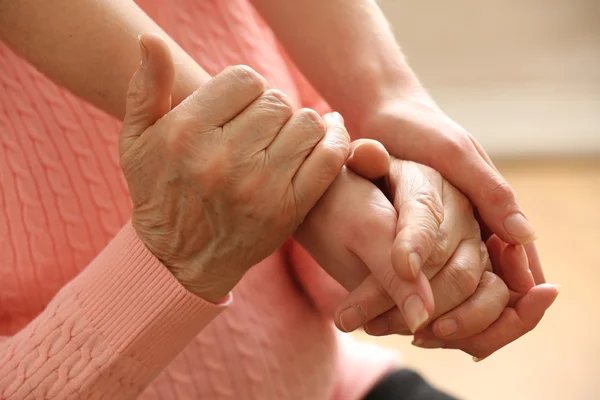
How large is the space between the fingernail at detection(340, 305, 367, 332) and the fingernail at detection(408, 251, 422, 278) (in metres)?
0.08

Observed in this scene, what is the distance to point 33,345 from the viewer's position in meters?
0.63

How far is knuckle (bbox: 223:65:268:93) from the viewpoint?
1.75ft

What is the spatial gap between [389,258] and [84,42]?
31 cm

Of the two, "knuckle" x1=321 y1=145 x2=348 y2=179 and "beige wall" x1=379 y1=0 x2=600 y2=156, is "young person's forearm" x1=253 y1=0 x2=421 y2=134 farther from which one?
"beige wall" x1=379 y1=0 x2=600 y2=156

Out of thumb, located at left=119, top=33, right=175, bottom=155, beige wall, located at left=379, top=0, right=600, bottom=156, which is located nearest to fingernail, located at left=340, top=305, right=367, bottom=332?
thumb, located at left=119, top=33, right=175, bottom=155

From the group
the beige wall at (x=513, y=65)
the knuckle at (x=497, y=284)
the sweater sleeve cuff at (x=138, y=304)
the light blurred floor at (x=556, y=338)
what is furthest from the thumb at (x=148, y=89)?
the beige wall at (x=513, y=65)

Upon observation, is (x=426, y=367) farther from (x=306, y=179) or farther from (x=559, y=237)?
(x=306, y=179)

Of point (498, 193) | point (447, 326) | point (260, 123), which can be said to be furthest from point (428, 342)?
point (260, 123)

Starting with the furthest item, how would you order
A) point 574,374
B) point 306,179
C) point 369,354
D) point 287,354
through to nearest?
point 574,374 → point 369,354 → point 287,354 → point 306,179

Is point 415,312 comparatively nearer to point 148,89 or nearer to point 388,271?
point 388,271

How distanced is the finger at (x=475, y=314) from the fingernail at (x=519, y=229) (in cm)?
5

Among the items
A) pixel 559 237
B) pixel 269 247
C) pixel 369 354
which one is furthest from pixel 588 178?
pixel 269 247

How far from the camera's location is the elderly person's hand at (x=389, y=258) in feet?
1.89

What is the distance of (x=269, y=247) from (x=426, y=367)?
102 cm
